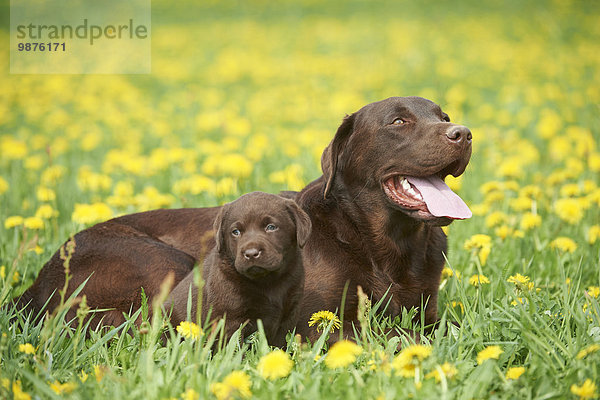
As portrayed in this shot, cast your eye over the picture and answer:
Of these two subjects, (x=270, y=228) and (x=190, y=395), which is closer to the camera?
(x=190, y=395)

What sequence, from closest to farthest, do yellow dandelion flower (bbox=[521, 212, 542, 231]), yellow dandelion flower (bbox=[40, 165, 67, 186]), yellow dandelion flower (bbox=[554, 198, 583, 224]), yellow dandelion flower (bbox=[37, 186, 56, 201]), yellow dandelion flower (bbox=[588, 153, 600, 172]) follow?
1. yellow dandelion flower (bbox=[521, 212, 542, 231])
2. yellow dandelion flower (bbox=[554, 198, 583, 224])
3. yellow dandelion flower (bbox=[37, 186, 56, 201])
4. yellow dandelion flower (bbox=[588, 153, 600, 172])
5. yellow dandelion flower (bbox=[40, 165, 67, 186])

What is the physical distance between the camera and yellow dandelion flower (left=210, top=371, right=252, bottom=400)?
2.25 meters

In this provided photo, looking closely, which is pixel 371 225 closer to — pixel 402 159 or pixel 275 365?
pixel 402 159

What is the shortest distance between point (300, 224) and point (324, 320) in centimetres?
46

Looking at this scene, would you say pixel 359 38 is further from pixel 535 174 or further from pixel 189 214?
pixel 189 214

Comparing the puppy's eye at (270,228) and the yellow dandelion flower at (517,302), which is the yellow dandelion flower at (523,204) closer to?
the yellow dandelion flower at (517,302)

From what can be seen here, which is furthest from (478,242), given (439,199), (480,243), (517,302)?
(517,302)

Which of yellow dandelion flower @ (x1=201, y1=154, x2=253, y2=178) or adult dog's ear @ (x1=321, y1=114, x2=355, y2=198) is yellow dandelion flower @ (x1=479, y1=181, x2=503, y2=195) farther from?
yellow dandelion flower @ (x1=201, y1=154, x2=253, y2=178)

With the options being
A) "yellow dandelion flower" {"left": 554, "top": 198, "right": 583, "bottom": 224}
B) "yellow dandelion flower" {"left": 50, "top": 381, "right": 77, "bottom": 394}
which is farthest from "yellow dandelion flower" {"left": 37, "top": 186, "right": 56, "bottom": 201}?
"yellow dandelion flower" {"left": 554, "top": 198, "right": 583, "bottom": 224}

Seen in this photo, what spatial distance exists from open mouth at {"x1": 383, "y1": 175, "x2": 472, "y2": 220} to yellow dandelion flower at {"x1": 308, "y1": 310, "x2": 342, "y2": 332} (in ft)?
2.29

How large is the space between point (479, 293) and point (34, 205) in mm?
4108

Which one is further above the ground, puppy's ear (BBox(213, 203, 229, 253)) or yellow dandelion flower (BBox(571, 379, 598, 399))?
puppy's ear (BBox(213, 203, 229, 253))

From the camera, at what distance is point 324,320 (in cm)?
313

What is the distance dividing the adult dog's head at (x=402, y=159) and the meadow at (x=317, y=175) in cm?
47
